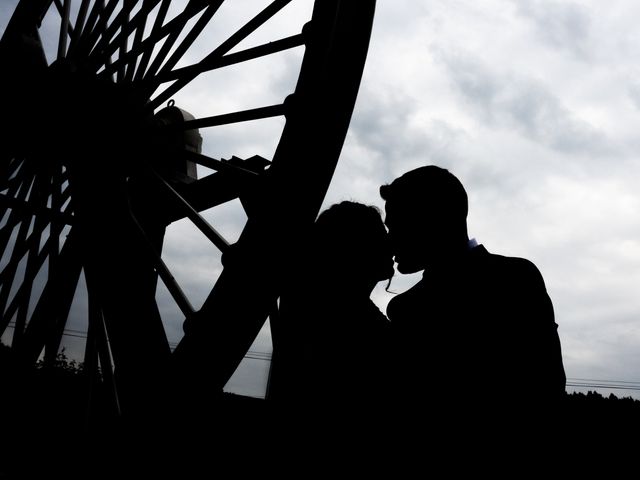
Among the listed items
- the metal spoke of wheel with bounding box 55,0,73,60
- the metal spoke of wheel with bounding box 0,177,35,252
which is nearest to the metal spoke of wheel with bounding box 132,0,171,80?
the metal spoke of wheel with bounding box 55,0,73,60

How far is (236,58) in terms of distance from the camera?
3594mm

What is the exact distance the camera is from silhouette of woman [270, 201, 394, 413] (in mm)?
1977

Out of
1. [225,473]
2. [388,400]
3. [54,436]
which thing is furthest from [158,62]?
[54,436]

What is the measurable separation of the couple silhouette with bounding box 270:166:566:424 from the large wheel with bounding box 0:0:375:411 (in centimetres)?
81

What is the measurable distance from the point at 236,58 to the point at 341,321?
87.6 inches

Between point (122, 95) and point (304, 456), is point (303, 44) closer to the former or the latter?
point (122, 95)

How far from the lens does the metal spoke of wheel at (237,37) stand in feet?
11.5

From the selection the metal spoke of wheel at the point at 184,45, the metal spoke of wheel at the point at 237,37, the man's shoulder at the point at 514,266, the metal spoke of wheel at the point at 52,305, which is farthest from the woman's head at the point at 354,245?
the metal spoke of wheel at the point at 52,305

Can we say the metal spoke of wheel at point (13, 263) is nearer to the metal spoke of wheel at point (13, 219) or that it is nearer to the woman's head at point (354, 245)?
the metal spoke of wheel at point (13, 219)

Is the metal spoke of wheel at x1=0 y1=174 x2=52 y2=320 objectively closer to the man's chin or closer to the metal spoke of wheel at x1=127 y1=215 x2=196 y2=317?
the metal spoke of wheel at x1=127 y1=215 x2=196 y2=317

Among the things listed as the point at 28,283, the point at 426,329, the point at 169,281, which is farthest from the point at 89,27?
the point at 426,329

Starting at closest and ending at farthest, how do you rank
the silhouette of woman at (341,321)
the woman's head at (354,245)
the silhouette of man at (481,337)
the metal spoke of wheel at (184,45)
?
the silhouette of man at (481,337)
the silhouette of woman at (341,321)
the woman's head at (354,245)
the metal spoke of wheel at (184,45)

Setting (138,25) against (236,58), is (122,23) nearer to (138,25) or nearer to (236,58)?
(138,25)

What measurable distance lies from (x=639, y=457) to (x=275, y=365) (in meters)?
5.15
